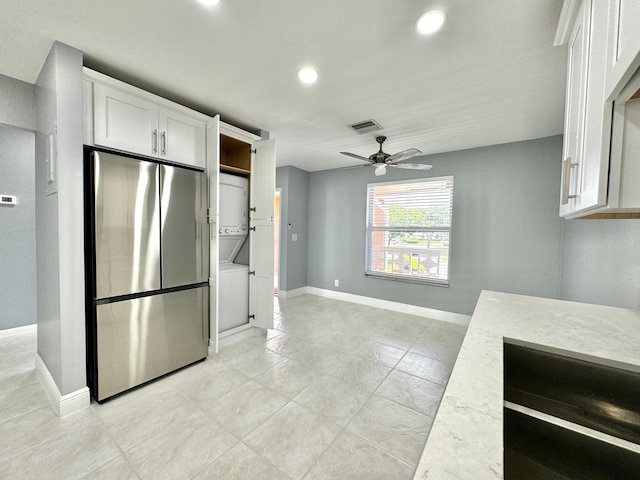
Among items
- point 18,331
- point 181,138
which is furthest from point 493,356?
point 18,331

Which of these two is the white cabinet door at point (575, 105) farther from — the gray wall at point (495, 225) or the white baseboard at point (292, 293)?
the white baseboard at point (292, 293)

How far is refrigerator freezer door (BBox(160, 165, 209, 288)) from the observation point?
2115 mm

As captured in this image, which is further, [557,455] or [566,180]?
[566,180]

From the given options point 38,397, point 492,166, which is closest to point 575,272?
point 492,166

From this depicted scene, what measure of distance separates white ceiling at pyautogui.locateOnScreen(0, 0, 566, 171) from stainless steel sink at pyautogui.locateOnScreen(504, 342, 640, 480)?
175 cm

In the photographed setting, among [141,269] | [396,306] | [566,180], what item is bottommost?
[396,306]

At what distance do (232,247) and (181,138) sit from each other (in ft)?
4.33

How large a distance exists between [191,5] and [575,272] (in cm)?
394

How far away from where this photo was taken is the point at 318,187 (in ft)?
16.4

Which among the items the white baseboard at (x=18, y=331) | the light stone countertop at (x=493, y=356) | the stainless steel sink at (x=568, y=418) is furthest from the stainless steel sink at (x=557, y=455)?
the white baseboard at (x=18, y=331)

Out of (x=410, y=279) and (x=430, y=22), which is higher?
(x=430, y=22)

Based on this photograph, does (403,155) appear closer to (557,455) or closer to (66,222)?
(557,455)

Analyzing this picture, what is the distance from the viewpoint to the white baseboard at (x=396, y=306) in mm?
3602

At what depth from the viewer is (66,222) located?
1664mm
